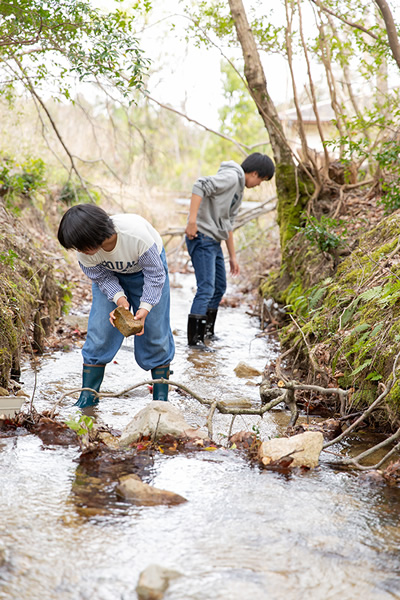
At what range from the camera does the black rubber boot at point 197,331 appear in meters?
6.70

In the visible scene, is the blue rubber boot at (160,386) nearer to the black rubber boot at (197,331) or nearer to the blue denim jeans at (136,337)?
the blue denim jeans at (136,337)

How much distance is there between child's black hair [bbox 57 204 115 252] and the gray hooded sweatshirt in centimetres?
307

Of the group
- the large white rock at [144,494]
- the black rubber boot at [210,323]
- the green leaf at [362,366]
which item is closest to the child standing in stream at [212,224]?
the black rubber boot at [210,323]

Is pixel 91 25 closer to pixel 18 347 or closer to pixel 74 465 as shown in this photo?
pixel 18 347

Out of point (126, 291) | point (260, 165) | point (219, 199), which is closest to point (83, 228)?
point (126, 291)

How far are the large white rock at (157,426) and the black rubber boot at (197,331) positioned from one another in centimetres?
299

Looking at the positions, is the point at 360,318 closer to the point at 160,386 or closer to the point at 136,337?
the point at 160,386

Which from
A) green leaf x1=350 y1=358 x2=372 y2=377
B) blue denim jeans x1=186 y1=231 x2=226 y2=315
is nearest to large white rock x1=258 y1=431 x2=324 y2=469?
green leaf x1=350 y1=358 x2=372 y2=377

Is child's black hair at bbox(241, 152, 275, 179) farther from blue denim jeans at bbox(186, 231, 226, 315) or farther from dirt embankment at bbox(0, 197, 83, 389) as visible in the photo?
dirt embankment at bbox(0, 197, 83, 389)

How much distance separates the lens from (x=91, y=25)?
194 inches

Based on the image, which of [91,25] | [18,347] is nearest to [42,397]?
[18,347]

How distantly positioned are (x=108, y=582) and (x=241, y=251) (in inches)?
390

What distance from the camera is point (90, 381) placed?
14.0ft

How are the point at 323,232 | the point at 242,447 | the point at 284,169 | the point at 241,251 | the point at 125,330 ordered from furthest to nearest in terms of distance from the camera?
the point at 241,251 < the point at 284,169 < the point at 323,232 < the point at 125,330 < the point at 242,447
